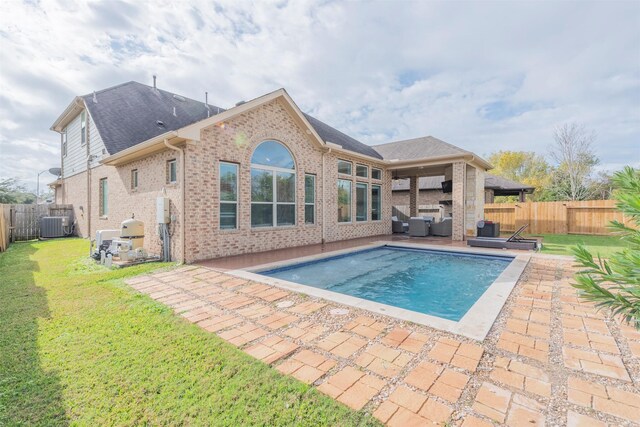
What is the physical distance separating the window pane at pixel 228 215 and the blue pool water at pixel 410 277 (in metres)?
2.45

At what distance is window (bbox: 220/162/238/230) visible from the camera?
8.51 m

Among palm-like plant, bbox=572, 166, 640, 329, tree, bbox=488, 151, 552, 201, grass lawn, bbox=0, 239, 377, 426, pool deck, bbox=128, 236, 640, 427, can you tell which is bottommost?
grass lawn, bbox=0, 239, 377, 426

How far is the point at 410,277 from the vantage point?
24.2 feet

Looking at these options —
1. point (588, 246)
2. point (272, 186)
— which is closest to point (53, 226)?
point (272, 186)

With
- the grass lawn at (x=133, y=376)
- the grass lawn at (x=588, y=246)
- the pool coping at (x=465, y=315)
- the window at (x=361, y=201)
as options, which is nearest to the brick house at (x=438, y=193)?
the grass lawn at (x=588, y=246)

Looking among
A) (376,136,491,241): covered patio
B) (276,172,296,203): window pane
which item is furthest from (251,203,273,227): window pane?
(376,136,491,241): covered patio

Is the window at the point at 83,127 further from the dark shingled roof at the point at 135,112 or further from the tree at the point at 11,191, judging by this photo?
the tree at the point at 11,191

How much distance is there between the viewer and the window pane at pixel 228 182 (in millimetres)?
8492

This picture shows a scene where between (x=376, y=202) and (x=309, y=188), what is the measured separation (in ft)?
16.2

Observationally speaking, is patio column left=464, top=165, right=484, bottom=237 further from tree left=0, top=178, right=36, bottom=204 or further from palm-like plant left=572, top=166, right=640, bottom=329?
tree left=0, top=178, right=36, bottom=204

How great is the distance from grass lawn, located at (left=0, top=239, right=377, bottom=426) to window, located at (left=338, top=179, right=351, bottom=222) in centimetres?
902

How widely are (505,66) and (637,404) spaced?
13064 millimetres

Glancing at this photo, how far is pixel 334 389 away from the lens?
243cm

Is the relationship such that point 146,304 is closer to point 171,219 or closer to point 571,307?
point 171,219
